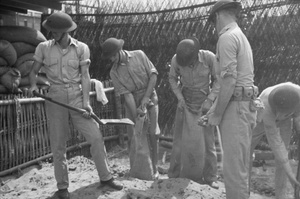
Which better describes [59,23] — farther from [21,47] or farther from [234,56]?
[21,47]

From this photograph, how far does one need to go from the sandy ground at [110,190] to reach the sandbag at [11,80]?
1.74 meters

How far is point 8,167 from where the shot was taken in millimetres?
5637

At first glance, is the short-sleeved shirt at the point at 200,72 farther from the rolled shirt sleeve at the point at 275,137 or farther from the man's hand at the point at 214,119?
the man's hand at the point at 214,119

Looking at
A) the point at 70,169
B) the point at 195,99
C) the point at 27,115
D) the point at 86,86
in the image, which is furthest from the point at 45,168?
the point at 195,99

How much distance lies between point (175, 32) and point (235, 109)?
4749 millimetres

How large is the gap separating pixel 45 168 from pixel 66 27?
256 cm

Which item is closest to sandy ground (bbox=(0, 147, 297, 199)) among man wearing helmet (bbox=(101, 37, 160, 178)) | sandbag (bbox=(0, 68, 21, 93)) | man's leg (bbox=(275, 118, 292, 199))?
man's leg (bbox=(275, 118, 292, 199))

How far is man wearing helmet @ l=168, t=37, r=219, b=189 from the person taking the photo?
488 cm

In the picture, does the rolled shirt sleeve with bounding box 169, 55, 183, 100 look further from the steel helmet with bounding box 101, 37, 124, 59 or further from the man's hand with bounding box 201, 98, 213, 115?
the steel helmet with bounding box 101, 37, 124, 59

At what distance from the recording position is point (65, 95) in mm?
4441

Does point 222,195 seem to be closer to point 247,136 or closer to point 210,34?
point 247,136

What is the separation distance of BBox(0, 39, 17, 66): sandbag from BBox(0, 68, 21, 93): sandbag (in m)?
0.19

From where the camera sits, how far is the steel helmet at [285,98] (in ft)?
12.9

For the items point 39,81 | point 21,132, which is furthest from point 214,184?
point 39,81
